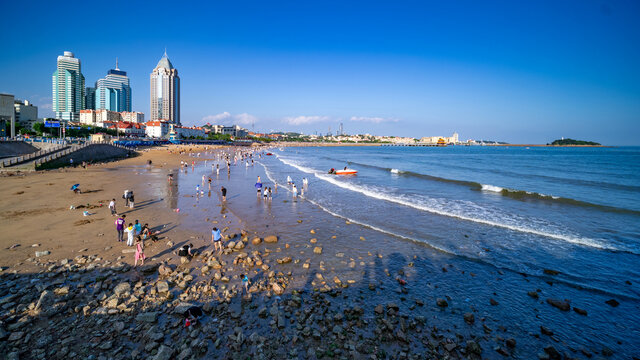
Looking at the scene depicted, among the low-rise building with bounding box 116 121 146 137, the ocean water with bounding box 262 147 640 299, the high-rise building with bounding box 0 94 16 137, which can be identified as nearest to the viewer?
the ocean water with bounding box 262 147 640 299

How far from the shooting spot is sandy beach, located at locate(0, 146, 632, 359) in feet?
22.7

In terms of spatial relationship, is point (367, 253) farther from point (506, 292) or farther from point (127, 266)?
point (127, 266)

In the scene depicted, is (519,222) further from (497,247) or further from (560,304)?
(560,304)

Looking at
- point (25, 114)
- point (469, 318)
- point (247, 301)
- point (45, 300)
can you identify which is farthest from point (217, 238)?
point (25, 114)

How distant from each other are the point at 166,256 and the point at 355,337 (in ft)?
27.0

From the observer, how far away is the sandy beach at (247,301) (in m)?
6.91

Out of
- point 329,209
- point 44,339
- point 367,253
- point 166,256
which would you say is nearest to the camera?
point 44,339

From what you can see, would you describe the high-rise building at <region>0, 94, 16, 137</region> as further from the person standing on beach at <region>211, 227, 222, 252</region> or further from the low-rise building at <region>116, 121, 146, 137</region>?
the person standing on beach at <region>211, 227, 222, 252</region>

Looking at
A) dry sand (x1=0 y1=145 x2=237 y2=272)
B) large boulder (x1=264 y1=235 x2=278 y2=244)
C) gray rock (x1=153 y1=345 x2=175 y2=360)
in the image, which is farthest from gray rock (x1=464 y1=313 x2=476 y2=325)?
dry sand (x1=0 y1=145 x2=237 y2=272)

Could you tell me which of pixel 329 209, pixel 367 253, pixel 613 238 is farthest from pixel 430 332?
pixel 613 238

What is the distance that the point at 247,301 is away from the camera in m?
8.58

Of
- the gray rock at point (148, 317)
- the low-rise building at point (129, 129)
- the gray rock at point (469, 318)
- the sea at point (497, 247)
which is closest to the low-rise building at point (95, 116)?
the low-rise building at point (129, 129)

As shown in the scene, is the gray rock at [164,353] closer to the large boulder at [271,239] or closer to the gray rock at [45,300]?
the gray rock at [45,300]

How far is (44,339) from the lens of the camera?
22.4 ft
